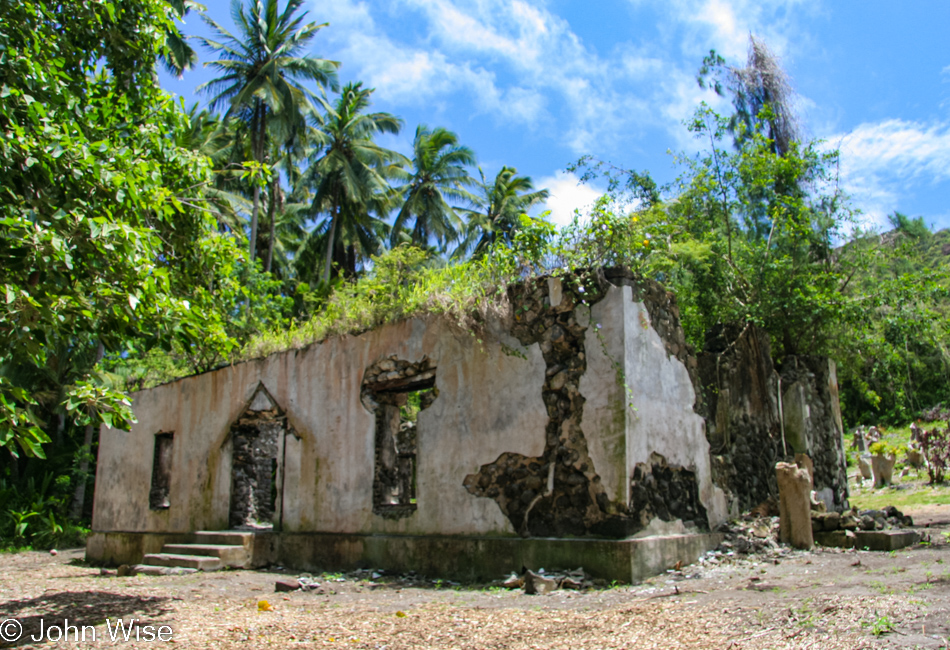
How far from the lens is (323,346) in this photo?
9.42 m

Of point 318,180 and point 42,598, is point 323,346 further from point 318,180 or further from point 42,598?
point 318,180

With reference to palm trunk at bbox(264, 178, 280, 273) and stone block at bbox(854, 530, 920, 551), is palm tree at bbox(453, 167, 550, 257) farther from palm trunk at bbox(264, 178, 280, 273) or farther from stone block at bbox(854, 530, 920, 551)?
stone block at bbox(854, 530, 920, 551)

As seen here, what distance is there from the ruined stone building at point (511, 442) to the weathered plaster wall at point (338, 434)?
25 millimetres

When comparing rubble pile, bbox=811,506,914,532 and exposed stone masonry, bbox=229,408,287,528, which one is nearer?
rubble pile, bbox=811,506,914,532

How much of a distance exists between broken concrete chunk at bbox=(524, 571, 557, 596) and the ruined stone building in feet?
1.38

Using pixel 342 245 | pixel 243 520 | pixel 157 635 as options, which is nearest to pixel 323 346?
pixel 243 520

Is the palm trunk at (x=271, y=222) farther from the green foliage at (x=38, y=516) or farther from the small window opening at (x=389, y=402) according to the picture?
the small window opening at (x=389, y=402)

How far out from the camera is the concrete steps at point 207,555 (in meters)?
8.73

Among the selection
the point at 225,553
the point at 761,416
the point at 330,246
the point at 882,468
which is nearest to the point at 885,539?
the point at 761,416

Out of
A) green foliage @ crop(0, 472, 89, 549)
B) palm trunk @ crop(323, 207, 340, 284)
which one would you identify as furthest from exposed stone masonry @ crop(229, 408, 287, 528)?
palm trunk @ crop(323, 207, 340, 284)

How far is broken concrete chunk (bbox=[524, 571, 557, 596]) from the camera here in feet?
20.1

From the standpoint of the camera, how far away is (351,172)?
24234 mm

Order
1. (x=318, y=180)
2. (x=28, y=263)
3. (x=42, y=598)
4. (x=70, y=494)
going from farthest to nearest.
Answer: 1. (x=318, y=180)
2. (x=70, y=494)
3. (x=42, y=598)
4. (x=28, y=263)

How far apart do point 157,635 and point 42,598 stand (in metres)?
2.93
